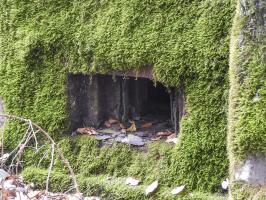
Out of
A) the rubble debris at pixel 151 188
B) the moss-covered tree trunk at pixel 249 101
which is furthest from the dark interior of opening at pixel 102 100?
the moss-covered tree trunk at pixel 249 101

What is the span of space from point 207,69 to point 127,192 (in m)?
1.20

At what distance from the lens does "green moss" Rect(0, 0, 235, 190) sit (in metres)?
3.89

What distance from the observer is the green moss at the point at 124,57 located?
153 inches

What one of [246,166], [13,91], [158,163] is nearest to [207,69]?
[158,163]

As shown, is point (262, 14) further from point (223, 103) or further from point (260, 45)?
point (223, 103)

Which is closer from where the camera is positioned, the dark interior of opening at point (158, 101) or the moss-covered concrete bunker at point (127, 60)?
the moss-covered concrete bunker at point (127, 60)

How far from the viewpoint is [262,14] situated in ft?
9.22

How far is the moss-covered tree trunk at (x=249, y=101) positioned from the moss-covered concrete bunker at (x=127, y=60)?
0.85 meters

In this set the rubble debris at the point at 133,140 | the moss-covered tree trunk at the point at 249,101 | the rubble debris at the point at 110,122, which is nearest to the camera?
the moss-covered tree trunk at the point at 249,101

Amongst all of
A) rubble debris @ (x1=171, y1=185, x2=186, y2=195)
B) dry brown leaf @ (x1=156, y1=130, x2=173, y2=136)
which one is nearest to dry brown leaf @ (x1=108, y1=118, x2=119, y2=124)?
dry brown leaf @ (x1=156, y1=130, x2=173, y2=136)

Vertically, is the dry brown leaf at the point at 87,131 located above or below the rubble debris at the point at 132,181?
above

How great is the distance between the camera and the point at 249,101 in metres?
2.88

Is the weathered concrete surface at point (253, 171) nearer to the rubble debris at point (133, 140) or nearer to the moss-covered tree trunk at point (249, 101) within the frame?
the moss-covered tree trunk at point (249, 101)

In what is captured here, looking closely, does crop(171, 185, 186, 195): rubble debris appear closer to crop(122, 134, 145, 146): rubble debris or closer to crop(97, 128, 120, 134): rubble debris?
crop(122, 134, 145, 146): rubble debris
